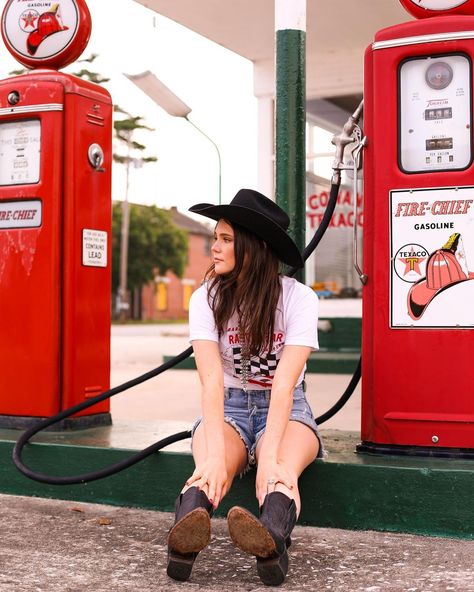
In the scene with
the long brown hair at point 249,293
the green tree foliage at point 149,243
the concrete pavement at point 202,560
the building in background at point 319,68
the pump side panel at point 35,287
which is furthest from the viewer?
the green tree foliage at point 149,243

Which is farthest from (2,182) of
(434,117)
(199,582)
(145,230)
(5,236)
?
(145,230)

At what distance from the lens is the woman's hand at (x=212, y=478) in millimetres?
2938

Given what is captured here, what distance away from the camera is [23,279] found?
480cm

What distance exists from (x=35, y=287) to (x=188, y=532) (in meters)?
2.37

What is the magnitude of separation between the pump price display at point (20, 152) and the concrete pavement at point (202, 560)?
1937 millimetres

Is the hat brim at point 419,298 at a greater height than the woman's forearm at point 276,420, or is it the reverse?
the hat brim at point 419,298

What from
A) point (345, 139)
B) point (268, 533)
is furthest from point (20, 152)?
point (268, 533)

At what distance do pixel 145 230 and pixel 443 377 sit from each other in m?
51.8

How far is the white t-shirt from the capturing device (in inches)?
131

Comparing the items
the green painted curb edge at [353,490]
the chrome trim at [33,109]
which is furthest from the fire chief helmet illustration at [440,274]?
the chrome trim at [33,109]

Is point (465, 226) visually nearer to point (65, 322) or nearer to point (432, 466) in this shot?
point (432, 466)

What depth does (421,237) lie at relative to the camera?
371cm

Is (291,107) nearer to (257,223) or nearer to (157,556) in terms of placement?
(257,223)

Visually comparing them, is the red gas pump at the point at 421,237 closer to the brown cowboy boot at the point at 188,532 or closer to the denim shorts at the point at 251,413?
the denim shorts at the point at 251,413
